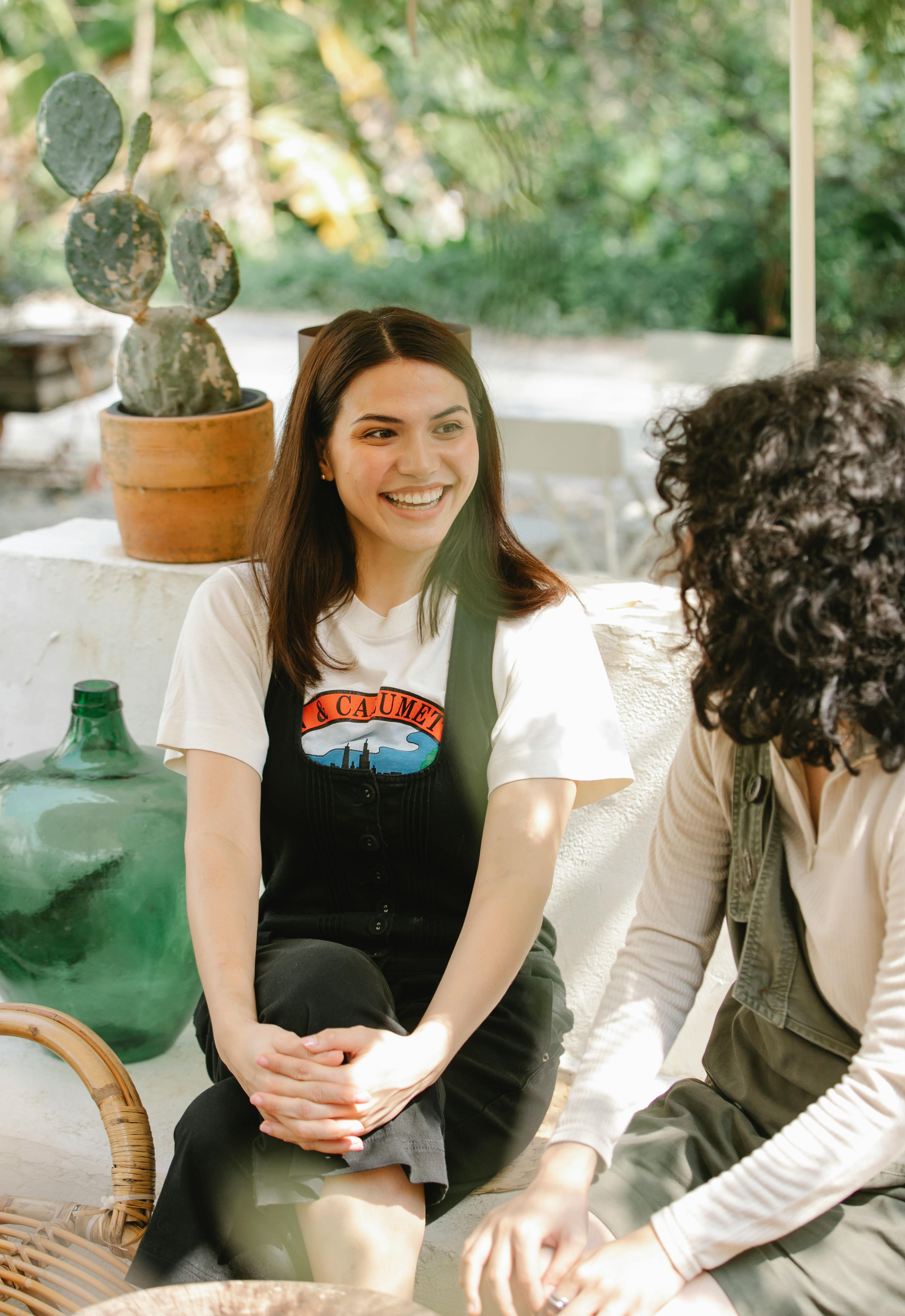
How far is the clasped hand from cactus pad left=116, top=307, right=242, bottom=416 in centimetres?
134

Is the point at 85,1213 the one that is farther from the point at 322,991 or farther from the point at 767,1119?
the point at 767,1119

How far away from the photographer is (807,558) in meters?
1.07

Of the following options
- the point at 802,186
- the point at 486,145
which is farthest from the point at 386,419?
the point at 486,145

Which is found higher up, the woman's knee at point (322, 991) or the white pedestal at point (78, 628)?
the white pedestal at point (78, 628)

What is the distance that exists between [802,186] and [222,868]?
1.74 meters

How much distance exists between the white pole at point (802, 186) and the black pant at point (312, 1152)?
1448 mm

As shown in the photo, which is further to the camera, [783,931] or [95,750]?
[95,750]

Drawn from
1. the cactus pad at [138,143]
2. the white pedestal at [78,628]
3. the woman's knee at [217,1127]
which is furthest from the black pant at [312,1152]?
the cactus pad at [138,143]

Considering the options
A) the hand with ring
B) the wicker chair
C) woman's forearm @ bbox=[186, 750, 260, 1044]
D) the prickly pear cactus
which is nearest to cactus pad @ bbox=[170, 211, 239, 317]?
the prickly pear cactus

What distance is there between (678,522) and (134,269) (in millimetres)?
1446

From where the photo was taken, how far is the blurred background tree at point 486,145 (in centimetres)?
Result: 986

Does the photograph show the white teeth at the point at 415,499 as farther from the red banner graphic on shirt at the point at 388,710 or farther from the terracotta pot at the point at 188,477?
the terracotta pot at the point at 188,477

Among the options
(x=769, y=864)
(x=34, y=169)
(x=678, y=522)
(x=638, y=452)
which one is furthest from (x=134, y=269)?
(x=34, y=169)

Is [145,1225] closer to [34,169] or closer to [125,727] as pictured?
[125,727]
